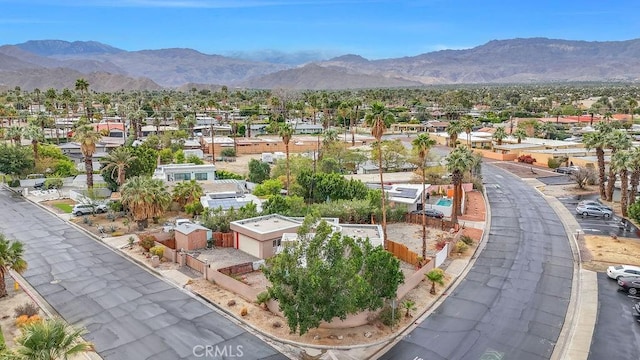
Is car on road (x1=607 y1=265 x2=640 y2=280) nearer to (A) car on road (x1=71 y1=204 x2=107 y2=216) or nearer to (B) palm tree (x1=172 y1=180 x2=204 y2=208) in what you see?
(B) palm tree (x1=172 y1=180 x2=204 y2=208)

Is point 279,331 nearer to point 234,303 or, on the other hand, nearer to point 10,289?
point 234,303

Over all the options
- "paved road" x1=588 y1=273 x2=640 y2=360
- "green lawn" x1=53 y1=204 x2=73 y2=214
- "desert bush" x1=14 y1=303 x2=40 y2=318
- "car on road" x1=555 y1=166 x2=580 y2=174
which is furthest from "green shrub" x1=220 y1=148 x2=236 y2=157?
"paved road" x1=588 y1=273 x2=640 y2=360

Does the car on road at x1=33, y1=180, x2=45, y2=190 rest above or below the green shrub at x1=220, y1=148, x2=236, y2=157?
below

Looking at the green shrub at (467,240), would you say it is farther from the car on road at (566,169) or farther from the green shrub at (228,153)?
the green shrub at (228,153)

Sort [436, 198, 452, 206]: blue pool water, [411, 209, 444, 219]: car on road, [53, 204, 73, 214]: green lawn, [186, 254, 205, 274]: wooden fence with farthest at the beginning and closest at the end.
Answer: [436, 198, 452, 206]: blue pool water
[53, 204, 73, 214]: green lawn
[411, 209, 444, 219]: car on road
[186, 254, 205, 274]: wooden fence

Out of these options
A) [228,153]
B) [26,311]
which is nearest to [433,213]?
[26,311]

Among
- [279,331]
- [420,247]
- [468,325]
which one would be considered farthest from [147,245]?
[468,325]

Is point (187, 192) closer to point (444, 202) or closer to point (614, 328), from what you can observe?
point (444, 202)

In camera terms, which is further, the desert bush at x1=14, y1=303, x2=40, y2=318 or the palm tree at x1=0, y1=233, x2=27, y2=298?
the palm tree at x1=0, y1=233, x2=27, y2=298

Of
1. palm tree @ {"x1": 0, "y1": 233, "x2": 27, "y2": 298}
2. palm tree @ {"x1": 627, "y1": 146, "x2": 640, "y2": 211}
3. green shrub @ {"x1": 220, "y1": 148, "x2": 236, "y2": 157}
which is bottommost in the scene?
palm tree @ {"x1": 0, "y1": 233, "x2": 27, "y2": 298}
